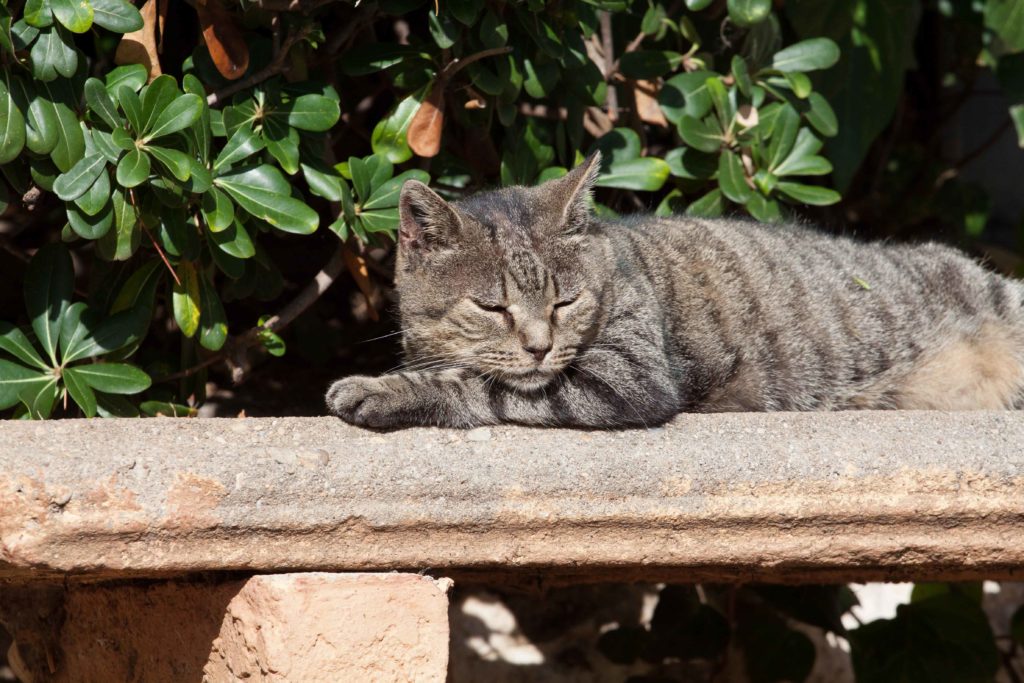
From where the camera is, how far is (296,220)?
2096mm

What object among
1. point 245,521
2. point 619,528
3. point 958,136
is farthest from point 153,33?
point 958,136

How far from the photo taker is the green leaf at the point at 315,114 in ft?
7.26

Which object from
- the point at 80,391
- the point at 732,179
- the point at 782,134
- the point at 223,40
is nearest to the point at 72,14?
the point at 223,40

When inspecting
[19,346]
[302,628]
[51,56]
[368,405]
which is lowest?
[302,628]

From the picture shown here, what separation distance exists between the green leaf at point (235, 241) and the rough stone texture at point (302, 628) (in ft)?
2.08

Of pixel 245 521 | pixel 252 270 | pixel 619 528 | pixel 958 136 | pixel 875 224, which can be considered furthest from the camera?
pixel 958 136

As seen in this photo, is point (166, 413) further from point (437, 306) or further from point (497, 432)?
point (497, 432)

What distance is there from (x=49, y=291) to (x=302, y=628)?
91cm

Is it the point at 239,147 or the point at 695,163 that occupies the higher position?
the point at 239,147

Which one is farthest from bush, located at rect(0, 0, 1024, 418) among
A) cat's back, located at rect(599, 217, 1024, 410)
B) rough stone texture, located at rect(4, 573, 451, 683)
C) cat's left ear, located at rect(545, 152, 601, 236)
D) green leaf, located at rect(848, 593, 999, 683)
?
green leaf, located at rect(848, 593, 999, 683)

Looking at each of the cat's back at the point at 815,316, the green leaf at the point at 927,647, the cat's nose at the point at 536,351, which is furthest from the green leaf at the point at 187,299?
the green leaf at the point at 927,647

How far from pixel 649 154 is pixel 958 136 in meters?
2.12

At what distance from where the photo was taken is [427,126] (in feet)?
7.61

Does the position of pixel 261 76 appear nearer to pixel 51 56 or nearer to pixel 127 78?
pixel 127 78
